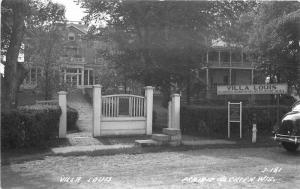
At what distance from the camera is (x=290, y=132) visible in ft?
39.7

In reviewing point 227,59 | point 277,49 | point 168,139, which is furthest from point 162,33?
point 227,59

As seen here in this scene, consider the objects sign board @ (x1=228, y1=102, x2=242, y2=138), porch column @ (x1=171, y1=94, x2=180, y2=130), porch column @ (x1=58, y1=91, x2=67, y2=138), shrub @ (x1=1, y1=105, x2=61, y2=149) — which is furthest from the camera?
porch column @ (x1=171, y1=94, x2=180, y2=130)

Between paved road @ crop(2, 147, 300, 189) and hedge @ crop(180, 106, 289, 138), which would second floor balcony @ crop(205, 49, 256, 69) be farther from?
paved road @ crop(2, 147, 300, 189)

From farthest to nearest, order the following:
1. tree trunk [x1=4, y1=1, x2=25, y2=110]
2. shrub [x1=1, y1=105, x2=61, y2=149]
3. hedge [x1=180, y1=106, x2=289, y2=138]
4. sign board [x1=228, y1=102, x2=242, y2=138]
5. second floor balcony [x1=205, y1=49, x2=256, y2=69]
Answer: second floor balcony [x1=205, y1=49, x2=256, y2=69]
hedge [x1=180, y1=106, x2=289, y2=138]
sign board [x1=228, y1=102, x2=242, y2=138]
tree trunk [x1=4, y1=1, x2=25, y2=110]
shrub [x1=1, y1=105, x2=61, y2=149]

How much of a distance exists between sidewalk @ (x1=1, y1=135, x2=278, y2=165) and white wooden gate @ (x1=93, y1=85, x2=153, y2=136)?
19.9 inches

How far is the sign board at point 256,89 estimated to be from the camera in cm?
1575

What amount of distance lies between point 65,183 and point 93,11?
1533 cm

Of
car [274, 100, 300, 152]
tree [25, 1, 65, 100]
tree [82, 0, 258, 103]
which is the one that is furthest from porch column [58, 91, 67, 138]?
tree [25, 1, 65, 100]

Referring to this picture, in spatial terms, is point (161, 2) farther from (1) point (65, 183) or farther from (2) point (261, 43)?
(1) point (65, 183)

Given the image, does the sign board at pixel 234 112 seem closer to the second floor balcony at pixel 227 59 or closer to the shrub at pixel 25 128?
the shrub at pixel 25 128

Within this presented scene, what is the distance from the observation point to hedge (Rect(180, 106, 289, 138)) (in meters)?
16.8

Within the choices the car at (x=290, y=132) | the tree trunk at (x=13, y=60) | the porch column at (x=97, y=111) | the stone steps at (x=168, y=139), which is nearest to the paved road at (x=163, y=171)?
the car at (x=290, y=132)

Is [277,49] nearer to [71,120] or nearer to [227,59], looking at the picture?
[71,120]

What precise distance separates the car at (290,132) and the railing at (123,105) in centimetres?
574
